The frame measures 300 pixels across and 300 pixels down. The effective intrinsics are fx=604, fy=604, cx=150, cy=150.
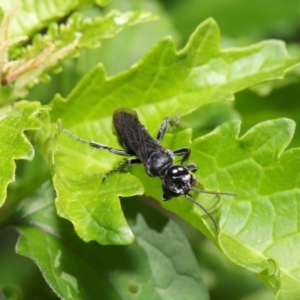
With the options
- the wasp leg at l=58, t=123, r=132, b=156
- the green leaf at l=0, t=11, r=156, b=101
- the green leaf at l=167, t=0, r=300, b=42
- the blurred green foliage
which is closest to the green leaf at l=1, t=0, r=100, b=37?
the blurred green foliage

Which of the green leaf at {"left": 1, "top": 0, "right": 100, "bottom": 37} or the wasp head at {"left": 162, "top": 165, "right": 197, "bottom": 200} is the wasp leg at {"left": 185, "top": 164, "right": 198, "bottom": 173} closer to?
the wasp head at {"left": 162, "top": 165, "right": 197, "bottom": 200}

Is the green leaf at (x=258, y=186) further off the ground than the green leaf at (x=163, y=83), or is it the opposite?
the green leaf at (x=163, y=83)

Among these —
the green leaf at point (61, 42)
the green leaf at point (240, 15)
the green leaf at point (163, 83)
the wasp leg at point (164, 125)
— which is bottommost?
the green leaf at point (240, 15)

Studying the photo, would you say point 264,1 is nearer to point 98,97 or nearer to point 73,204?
point 98,97

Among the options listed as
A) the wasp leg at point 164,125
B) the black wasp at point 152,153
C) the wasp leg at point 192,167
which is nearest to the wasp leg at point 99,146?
the black wasp at point 152,153

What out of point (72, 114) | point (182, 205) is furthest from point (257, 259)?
point (72, 114)

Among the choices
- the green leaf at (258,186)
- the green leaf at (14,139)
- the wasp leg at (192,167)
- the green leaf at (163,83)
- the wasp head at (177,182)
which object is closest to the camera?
the green leaf at (14,139)

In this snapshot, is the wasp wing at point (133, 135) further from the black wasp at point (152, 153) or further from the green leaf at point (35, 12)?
the green leaf at point (35, 12)

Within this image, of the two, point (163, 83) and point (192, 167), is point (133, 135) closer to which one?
point (163, 83)
